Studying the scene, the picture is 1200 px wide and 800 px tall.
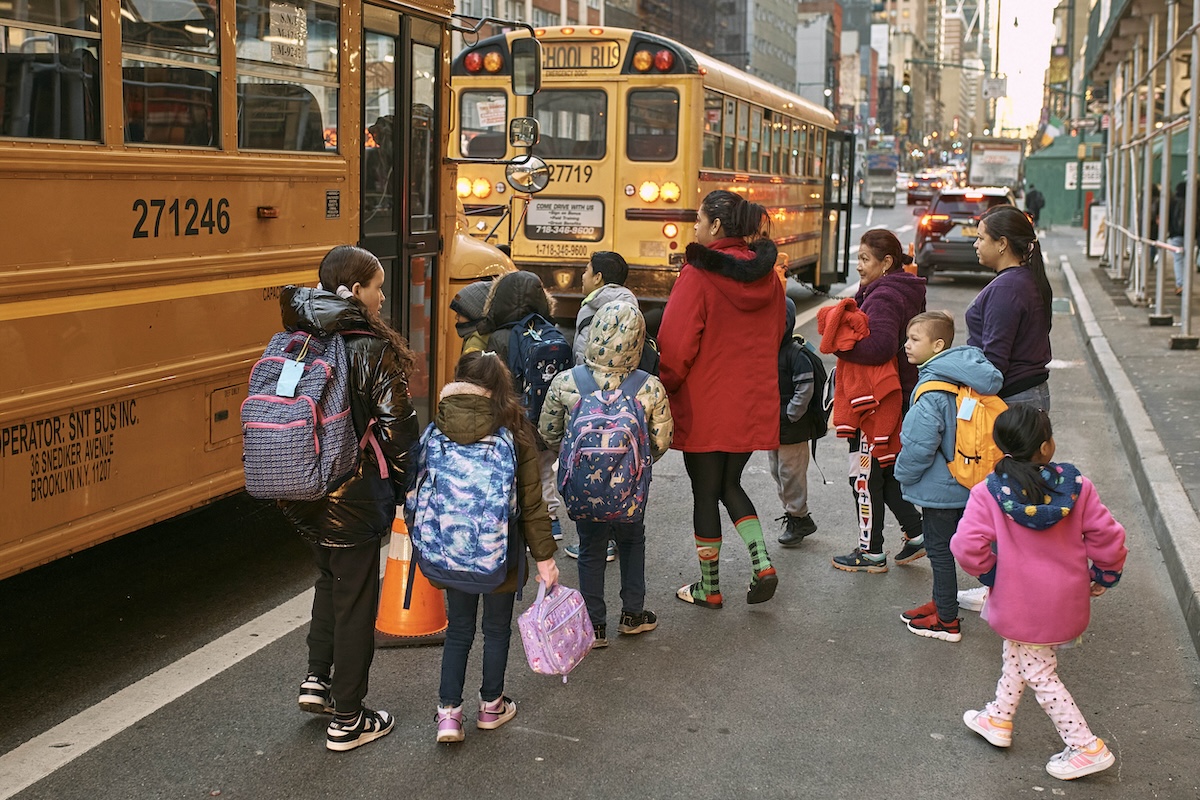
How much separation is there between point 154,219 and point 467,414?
1.59 meters

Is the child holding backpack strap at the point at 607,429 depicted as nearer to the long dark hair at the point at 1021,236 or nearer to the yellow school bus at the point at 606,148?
the long dark hair at the point at 1021,236

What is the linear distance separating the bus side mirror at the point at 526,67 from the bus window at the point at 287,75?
61.1 inches

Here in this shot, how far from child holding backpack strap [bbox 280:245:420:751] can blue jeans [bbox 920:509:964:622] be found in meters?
2.13

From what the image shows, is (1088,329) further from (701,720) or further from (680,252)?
(701,720)

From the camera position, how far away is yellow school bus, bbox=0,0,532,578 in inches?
164

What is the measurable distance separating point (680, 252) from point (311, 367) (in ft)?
30.5

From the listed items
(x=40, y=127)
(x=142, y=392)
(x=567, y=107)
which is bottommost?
(x=142, y=392)

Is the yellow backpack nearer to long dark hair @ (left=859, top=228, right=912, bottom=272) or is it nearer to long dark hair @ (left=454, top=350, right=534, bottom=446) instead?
long dark hair @ (left=859, top=228, right=912, bottom=272)

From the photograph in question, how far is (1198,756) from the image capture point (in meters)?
4.19

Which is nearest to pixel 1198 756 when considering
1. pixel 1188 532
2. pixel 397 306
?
pixel 1188 532

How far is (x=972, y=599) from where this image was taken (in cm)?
569

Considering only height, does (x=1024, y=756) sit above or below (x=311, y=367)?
below

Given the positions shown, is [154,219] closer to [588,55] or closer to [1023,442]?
[1023,442]

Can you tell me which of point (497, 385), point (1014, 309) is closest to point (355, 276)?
point (497, 385)
